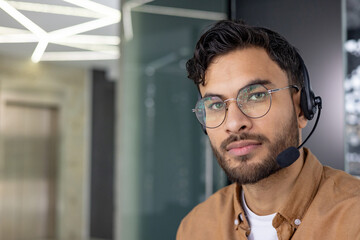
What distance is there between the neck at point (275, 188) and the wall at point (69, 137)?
602 cm

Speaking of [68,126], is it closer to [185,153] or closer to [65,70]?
[65,70]

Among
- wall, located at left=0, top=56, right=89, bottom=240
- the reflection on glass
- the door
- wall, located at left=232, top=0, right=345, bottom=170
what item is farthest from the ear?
wall, located at left=0, top=56, right=89, bottom=240

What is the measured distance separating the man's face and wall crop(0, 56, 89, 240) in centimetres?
598

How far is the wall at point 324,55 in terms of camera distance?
1.88 m

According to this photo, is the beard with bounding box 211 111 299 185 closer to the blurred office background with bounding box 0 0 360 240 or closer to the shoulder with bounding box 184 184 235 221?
the shoulder with bounding box 184 184 235 221

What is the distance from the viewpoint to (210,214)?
1.32 meters

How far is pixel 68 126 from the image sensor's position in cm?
708

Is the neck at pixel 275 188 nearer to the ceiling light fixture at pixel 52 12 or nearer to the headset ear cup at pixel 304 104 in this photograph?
the headset ear cup at pixel 304 104

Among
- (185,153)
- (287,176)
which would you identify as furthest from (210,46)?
(185,153)

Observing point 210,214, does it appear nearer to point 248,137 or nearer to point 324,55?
point 248,137

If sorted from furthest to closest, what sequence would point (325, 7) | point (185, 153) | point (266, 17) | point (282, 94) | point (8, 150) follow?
1. point (8, 150)
2. point (185, 153)
3. point (266, 17)
4. point (325, 7)
5. point (282, 94)

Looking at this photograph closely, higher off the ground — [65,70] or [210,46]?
[65,70]

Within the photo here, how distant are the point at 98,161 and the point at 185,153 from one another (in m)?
4.61

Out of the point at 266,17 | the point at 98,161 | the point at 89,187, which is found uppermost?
the point at 266,17
